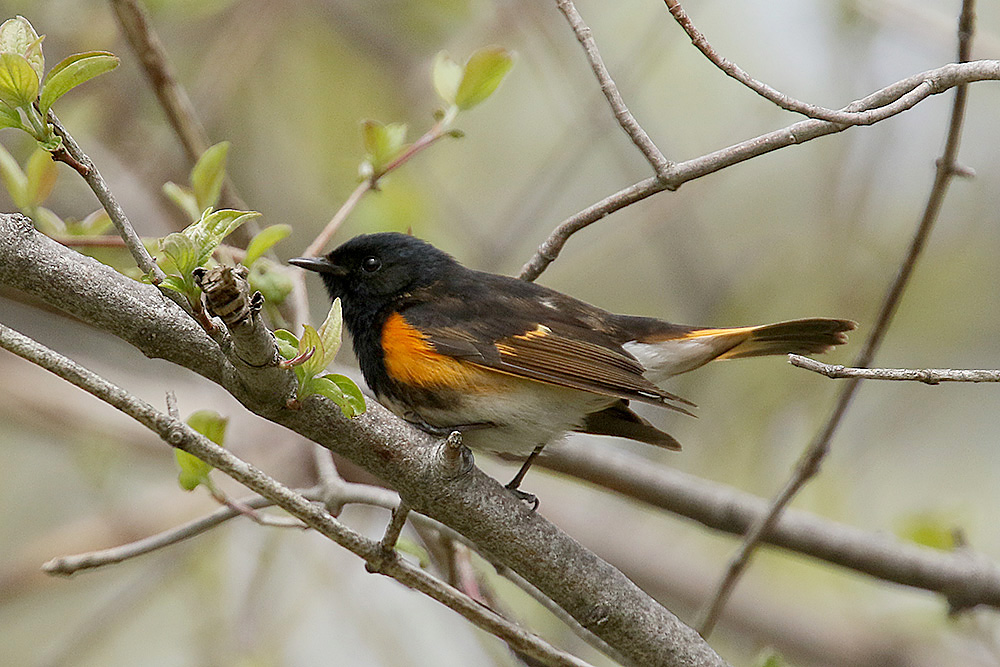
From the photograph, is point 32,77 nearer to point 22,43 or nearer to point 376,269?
point 22,43

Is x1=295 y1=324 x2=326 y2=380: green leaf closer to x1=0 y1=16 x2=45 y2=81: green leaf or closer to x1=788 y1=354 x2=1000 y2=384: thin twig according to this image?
x1=0 y1=16 x2=45 y2=81: green leaf

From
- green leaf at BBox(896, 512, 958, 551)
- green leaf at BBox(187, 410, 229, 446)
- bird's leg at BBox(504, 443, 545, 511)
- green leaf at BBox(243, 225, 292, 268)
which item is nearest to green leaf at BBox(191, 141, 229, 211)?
green leaf at BBox(243, 225, 292, 268)

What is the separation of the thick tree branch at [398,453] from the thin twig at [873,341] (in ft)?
2.27

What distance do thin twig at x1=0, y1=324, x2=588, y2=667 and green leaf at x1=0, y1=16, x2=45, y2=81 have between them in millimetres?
488

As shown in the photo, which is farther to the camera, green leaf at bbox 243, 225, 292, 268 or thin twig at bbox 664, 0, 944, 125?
green leaf at bbox 243, 225, 292, 268

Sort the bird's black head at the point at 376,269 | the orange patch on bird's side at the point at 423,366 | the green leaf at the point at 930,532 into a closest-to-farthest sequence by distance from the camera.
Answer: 1. the orange patch on bird's side at the point at 423,366
2. the bird's black head at the point at 376,269
3. the green leaf at the point at 930,532

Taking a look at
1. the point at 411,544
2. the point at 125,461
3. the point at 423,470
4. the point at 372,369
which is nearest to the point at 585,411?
the point at 372,369

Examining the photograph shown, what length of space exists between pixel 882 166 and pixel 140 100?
12.4 ft

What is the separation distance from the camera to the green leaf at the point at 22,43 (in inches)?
69.8

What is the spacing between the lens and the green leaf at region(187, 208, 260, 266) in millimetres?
1692

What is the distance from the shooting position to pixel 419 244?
3.37 metres

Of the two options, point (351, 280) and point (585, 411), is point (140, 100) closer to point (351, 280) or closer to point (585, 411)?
point (351, 280)

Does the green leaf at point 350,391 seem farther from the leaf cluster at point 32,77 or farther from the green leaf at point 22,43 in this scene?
the green leaf at point 22,43

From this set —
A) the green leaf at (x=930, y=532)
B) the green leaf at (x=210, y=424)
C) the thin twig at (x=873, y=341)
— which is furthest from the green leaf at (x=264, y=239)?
the green leaf at (x=930, y=532)
